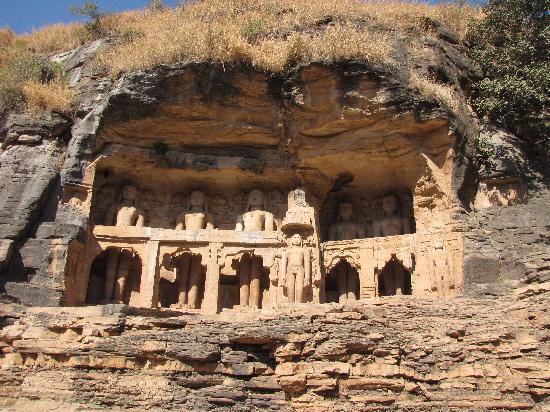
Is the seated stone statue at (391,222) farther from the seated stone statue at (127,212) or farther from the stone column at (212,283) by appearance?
the seated stone statue at (127,212)

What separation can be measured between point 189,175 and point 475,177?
847cm

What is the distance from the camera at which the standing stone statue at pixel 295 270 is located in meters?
18.0

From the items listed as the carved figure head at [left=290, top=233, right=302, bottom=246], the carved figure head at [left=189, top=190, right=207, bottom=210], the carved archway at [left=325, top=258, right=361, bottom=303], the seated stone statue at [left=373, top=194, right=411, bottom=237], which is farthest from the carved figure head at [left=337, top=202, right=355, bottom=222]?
the carved figure head at [left=189, top=190, right=207, bottom=210]

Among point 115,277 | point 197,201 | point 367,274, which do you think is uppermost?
point 197,201

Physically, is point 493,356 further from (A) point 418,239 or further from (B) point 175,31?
(B) point 175,31

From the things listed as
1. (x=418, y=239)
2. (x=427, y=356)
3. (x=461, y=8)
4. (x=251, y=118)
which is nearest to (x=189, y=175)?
(x=251, y=118)

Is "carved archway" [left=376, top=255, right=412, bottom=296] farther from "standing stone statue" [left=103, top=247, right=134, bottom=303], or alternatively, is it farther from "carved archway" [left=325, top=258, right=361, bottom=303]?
"standing stone statue" [left=103, top=247, right=134, bottom=303]

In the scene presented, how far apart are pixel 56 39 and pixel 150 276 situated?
35.5ft

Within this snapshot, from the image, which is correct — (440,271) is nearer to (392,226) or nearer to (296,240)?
(392,226)

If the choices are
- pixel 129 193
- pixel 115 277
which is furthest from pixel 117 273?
pixel 129 193

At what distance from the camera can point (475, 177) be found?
19109 mm

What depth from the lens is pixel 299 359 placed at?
541 inches

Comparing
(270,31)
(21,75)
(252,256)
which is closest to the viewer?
(252,256)

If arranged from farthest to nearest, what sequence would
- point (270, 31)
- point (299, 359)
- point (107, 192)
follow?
1. point (270, 31)
2. point (107, 192)
3. point (299, 359)
